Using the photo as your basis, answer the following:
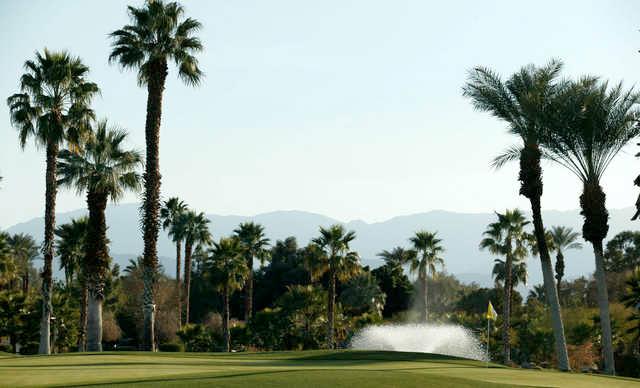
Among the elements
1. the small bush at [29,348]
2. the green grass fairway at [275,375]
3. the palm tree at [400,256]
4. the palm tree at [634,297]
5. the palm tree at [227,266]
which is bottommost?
the small bush at [29,348]

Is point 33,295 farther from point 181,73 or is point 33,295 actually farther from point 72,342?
point 181,73

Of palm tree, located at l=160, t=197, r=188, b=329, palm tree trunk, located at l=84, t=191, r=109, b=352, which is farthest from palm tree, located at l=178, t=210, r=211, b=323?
palm tree trunk, located at l=84, t=191, r=109, b=352

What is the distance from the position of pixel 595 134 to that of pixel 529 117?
3.13m

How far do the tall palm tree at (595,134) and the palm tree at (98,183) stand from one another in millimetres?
22246

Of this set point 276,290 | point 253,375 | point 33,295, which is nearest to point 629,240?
point 276,290

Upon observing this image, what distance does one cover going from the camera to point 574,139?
36250 millimetres

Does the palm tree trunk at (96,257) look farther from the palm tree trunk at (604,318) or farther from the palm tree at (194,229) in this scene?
the palm tree at (194,229)

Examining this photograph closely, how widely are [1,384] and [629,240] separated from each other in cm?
8396

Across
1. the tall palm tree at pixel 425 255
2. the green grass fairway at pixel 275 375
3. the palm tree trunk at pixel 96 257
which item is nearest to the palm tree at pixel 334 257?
Result: the tall palm tree at pixel 425 255

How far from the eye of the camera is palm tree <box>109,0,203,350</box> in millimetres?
37969

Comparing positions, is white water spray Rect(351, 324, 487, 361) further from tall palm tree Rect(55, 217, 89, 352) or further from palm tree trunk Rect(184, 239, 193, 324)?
tall palm tree Rect(55, 217, 89, 352)

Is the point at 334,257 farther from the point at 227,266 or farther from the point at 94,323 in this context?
the point at 94,323

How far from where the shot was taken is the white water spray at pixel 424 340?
51.1 metres

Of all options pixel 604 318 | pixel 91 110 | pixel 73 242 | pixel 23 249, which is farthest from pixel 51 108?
pixel 23 249
